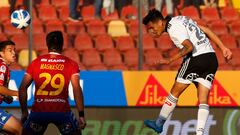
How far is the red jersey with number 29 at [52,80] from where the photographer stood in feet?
36.2

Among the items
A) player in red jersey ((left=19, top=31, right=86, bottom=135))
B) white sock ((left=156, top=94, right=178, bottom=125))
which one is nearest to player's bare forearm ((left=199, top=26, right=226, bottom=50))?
white sock ((left=156, top=94, right=178, bottom=125))

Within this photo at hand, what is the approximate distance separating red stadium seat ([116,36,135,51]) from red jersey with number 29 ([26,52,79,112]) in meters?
5.06

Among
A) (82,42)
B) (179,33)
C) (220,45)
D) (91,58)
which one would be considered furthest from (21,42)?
(220,45)

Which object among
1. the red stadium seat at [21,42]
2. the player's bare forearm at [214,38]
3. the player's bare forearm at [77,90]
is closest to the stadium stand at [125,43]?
the red stadium seat at [21,42]

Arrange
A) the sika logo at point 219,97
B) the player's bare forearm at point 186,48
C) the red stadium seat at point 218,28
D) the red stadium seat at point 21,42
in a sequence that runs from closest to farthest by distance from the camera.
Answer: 1. the player's bare forearm at point 186,48
2. the sika logo at point 219,97
3. the red stadium seat at point 21,42
4. the red stadium seat at point 218,28

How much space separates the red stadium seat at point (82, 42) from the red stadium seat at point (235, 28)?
236 centimetres

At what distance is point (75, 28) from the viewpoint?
1623 centimetres

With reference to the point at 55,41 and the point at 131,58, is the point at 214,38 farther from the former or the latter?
the point at 131,58

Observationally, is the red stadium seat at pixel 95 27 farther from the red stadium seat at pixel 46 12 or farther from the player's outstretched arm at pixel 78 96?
the player's outstretched arm at pixel 78 96

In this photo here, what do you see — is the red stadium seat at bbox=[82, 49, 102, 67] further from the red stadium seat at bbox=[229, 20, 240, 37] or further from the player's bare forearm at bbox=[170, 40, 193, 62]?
the player's bare forearm at bbox=[170, 40, 193, 62]

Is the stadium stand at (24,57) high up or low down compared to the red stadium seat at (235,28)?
down

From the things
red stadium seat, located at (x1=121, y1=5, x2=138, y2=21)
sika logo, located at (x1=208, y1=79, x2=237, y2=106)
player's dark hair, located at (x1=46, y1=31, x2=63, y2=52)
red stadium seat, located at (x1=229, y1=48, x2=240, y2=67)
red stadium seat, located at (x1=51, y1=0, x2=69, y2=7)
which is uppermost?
player's dark hair, located at (x1=46, y1=31, x2=63, y2=52)

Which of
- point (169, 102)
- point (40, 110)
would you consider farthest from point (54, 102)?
point (169, 102)

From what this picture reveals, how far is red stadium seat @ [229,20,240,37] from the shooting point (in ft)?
53.2
